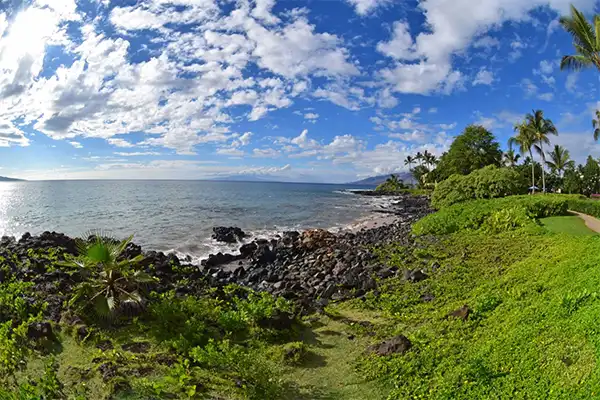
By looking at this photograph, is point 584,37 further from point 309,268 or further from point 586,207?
point 309,268

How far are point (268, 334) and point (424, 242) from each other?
13.8 metres

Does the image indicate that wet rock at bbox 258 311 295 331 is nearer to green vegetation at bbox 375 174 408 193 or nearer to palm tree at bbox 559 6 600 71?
palm tree at bbox 559 6 600 71

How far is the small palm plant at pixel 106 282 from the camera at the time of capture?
400 inches

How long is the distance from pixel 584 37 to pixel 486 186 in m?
19.1

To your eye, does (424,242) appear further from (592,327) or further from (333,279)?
(592,327)

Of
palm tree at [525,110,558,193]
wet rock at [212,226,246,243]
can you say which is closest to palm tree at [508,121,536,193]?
palm tree at [525,110,558,193]

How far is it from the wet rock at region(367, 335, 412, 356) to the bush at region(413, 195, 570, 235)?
1458cm

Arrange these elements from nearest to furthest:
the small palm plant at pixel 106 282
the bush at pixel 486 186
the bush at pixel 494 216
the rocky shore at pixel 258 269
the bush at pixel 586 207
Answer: the small palm plant at pixel 106 282 < the rocky shore at pixel 258 269 < the bush at pixel 494 216 < the bush at pixel 586 207 < the bush at pixel 486 186

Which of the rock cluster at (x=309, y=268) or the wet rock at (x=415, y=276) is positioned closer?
the wet rock at (x=415, y=276)

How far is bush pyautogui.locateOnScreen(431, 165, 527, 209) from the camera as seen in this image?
130 ft

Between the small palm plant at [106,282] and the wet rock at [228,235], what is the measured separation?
22498 mm

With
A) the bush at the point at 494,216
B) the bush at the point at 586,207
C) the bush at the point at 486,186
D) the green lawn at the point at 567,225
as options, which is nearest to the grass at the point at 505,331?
the green lawn at the point at 567,225

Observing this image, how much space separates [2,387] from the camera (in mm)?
6805

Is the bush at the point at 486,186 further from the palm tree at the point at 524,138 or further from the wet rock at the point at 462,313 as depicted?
the wet rock at the point at 462,313
